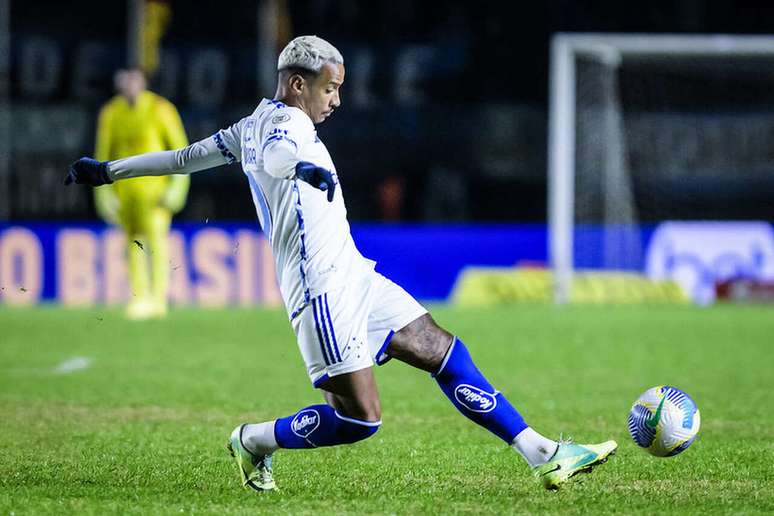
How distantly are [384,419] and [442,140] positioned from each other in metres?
18.3

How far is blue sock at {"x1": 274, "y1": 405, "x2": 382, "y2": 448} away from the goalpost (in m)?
13.9

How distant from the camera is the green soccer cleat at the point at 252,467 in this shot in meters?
5.92

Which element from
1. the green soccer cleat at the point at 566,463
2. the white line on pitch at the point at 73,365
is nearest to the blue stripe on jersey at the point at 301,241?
the green soccer cleat at the point at 566,463

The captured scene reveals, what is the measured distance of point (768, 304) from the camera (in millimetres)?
20484

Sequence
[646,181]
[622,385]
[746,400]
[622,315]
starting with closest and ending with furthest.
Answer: [746,400]
[622,385]
[622,315]
[646,181]

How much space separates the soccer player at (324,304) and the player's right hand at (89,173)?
328 mm

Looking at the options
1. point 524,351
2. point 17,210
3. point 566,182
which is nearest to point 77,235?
point 17,210

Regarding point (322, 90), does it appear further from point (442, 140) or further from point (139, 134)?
point (442, 140)

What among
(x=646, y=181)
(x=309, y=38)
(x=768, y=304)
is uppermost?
(x=309, y=38)

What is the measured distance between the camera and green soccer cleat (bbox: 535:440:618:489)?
5.73 m

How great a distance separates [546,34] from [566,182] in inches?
326

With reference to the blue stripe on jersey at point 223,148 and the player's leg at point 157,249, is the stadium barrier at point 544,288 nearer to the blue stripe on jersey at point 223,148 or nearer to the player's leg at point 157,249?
the player's leg at point 157,249

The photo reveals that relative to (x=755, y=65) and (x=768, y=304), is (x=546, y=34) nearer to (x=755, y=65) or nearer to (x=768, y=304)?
(x=755, y=65)

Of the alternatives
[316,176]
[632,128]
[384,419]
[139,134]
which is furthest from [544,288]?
[316,176]
